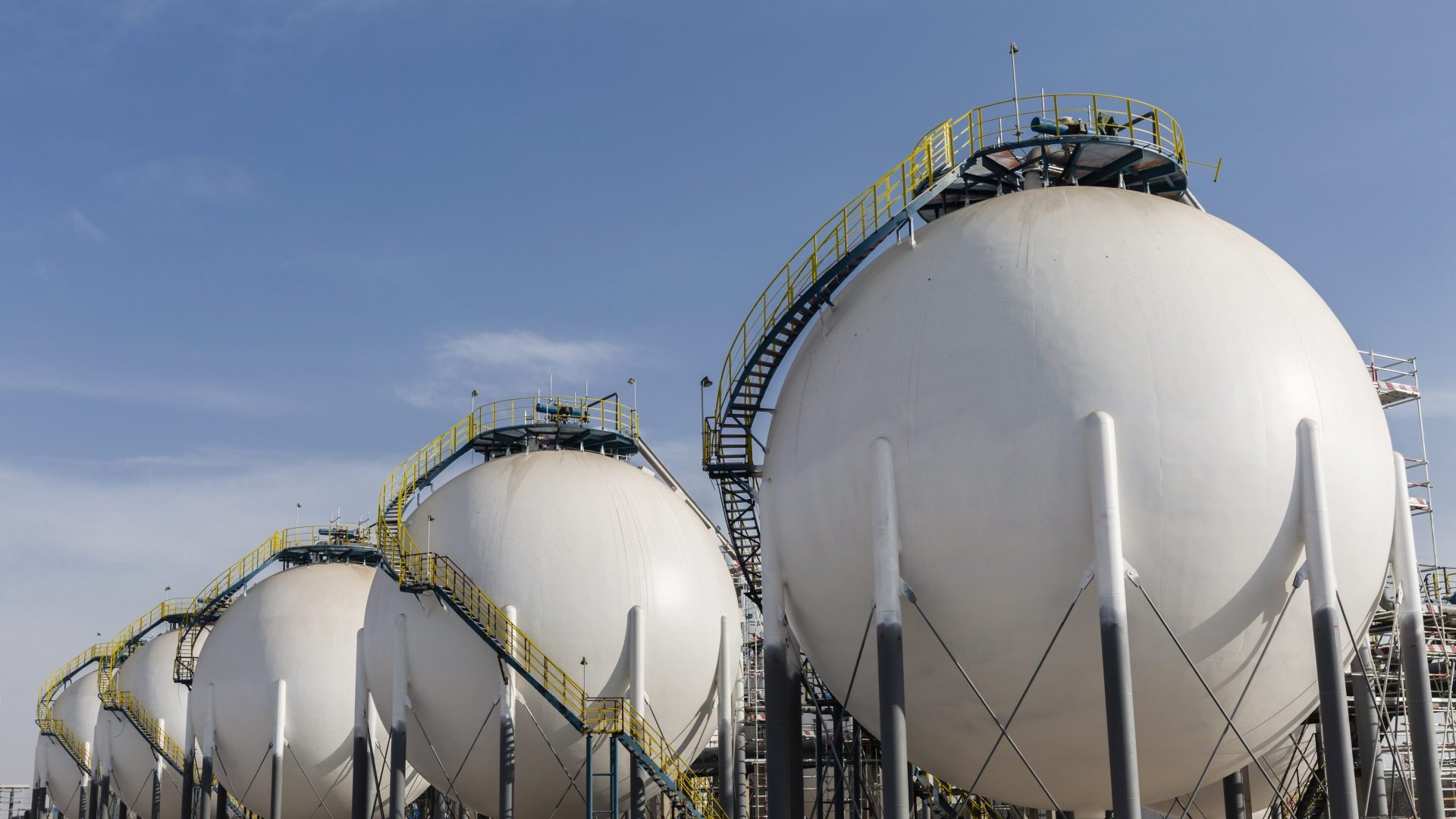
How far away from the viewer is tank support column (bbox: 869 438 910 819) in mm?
15570

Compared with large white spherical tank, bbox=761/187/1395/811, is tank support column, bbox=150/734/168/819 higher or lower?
lower

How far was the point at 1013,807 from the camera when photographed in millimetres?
21812

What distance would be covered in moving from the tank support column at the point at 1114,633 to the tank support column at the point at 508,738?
11.0 meters

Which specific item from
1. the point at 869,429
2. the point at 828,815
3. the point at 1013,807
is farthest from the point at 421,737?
the point at 869,429

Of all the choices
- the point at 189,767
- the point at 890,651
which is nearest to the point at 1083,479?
the point at 890,651

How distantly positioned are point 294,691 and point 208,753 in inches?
131

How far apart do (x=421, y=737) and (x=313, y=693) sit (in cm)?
755

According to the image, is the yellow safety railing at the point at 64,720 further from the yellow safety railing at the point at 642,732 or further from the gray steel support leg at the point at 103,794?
the yellow safety railing at the point at 642,732

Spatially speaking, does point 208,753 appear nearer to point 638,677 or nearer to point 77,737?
point 638,677

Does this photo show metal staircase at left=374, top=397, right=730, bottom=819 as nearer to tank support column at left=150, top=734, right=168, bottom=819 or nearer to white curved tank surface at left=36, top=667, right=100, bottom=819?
tank support column at left=150, top=734, right=168, bottom=819

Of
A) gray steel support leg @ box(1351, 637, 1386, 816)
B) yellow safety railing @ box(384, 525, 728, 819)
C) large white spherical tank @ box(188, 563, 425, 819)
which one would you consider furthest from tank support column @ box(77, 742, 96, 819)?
gray steel support leg @ box(1351, 637, 1386, 816)

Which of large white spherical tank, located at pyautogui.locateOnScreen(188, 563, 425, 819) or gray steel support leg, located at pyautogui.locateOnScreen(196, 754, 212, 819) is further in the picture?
gray steel support leg, located at pyautogui.locateOnScreen(196, 754, 212, 819)

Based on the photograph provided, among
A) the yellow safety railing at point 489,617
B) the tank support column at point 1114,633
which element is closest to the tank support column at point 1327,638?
the tank support column at point 1114,633

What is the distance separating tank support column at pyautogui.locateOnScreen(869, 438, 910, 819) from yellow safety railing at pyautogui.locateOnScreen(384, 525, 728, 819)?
732 cm
